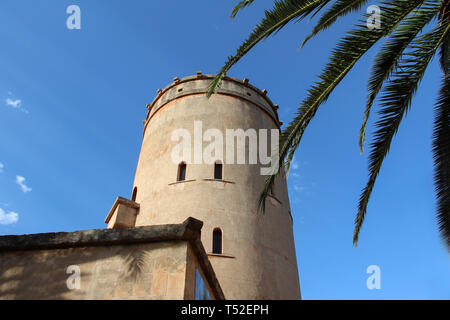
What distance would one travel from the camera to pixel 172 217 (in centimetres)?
1152

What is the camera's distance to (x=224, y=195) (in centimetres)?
1191

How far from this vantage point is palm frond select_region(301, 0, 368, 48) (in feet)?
17.4

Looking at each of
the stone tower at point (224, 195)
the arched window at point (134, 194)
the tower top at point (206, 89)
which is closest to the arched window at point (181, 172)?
the stone tower at point (224, 195)

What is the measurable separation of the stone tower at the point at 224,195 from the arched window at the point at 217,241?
0.09 ft

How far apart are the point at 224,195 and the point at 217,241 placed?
1.49 meters

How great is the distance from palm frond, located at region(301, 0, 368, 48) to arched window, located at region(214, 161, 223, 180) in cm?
743

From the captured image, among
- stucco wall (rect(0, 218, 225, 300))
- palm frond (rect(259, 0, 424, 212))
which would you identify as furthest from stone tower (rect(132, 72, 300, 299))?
stucco wall (rect(0, 218, 225, 300))

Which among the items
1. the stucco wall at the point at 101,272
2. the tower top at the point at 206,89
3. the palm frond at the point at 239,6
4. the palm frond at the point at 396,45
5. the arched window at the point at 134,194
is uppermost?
the tower top at the point at 206,89

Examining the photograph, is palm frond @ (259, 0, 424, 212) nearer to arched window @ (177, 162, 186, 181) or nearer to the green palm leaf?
the green palm leaf

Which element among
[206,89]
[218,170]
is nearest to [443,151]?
[218,170]

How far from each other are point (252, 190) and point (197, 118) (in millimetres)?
3256

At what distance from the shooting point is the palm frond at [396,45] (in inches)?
198

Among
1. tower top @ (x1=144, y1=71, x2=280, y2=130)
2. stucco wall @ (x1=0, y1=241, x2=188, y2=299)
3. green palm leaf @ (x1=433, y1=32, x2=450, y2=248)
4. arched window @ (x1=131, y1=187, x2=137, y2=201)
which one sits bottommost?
stucco wall @ (x1=0, y1=241, x2=188, y2=299)

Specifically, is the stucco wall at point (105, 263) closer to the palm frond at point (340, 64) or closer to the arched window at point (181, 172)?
the palm frond at point (340, 64)
